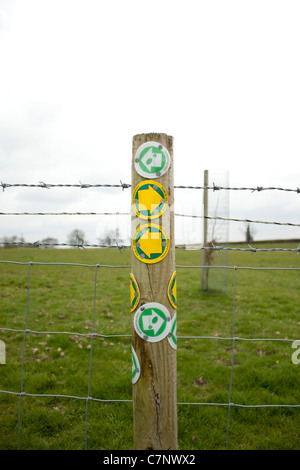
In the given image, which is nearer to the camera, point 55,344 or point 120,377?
point 120,377

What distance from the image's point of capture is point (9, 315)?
19.0 feet

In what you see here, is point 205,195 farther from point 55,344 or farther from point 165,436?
point 165,436

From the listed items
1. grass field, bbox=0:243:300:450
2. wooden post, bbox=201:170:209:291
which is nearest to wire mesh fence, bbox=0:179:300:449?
grass field, bbox=0:243:300:450

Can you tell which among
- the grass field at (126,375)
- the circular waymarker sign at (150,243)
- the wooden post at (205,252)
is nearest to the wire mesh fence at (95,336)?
the grass field at (126,375)

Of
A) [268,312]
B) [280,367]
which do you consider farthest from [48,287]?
[280,367]

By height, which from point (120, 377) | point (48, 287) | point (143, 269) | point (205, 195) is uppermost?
point (205, 195)

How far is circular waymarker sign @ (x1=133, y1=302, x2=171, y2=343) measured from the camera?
1875mm

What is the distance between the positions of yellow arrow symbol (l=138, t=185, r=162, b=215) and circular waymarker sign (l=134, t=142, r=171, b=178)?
8 cm

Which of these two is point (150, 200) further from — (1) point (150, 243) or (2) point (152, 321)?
(2) point (152, 321)

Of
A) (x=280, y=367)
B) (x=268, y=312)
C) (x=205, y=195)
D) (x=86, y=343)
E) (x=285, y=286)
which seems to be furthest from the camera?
(x=285, y=286)

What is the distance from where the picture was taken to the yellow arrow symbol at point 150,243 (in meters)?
1.86

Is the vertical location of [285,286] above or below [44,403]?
above

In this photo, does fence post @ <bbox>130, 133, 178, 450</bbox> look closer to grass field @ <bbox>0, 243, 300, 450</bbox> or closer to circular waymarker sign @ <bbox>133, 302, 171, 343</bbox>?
circular waymarker sign @ <bbox>133, 302, 171, 343</bbox>
